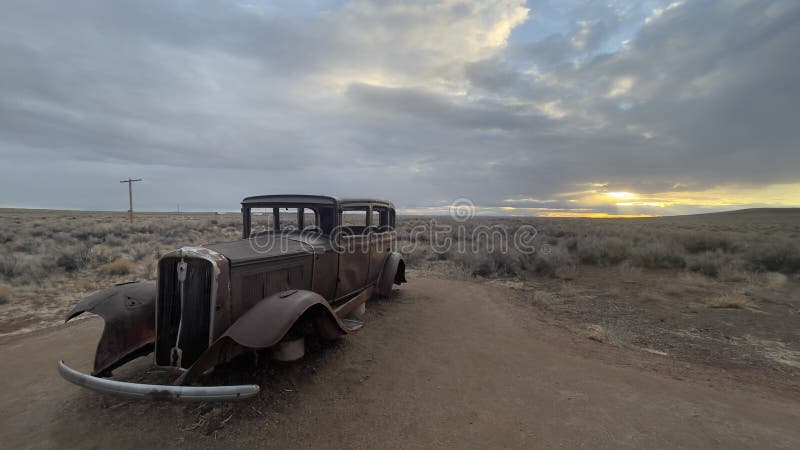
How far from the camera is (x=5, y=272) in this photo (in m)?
9.57

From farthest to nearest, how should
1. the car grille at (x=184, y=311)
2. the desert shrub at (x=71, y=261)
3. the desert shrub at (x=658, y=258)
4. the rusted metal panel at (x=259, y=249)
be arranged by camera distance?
the desert shrub at (x=658, y=258) → the desert shrub at (x=71, y=261) → the rusted metal panel at (x=259, y=249) → the car grille at (x=184, y=311)

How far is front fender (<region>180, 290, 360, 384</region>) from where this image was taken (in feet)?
10.7

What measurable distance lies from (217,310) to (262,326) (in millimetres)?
593

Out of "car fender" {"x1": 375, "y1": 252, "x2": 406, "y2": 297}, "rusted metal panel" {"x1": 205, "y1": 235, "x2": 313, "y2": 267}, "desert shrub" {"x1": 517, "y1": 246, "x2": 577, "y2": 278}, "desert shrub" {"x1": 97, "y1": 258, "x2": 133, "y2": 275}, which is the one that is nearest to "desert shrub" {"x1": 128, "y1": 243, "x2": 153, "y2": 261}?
"desert shrub" {"x1": 97, "y1": 258, "x2": 133, "y2": 275}

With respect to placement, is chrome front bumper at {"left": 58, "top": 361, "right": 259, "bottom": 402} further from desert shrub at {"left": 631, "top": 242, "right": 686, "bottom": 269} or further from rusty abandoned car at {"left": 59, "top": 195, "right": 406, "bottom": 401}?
desert shrub at {"left": 631, "top": 242, "right": 686, "bottom": 269}

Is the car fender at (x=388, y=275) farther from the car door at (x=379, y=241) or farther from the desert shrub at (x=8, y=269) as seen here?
the desert shrub at (x=8, y=269)

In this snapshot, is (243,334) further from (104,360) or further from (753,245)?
(753,245)

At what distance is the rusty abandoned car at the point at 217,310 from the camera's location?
3.27 m

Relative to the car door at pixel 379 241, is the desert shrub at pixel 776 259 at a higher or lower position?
lower

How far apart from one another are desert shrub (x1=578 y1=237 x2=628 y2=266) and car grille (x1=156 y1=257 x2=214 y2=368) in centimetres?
1279

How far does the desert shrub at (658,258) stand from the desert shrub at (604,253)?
47 cm

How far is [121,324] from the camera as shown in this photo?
13.0 ft

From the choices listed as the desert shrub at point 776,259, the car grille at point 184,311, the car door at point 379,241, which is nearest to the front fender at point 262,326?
the car grille at point 184,311

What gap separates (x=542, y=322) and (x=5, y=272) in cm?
1389
